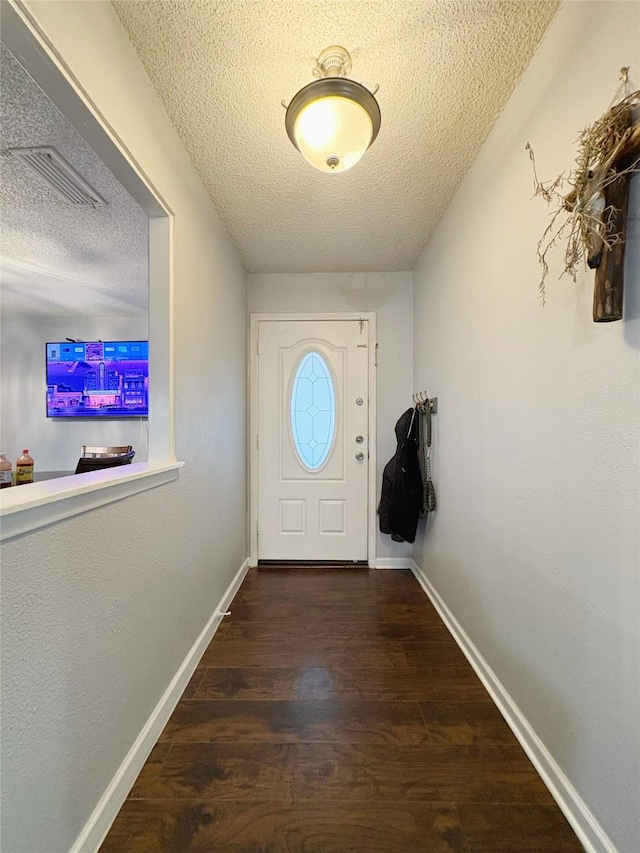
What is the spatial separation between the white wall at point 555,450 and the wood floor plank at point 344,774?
7.6 inches

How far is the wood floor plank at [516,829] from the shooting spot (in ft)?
3.14

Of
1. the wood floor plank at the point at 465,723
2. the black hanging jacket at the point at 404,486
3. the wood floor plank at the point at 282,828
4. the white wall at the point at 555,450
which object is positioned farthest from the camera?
the black hanging jacket at the point at 404,486

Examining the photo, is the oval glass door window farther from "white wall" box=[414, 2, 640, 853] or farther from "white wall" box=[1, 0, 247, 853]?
"white wall" box=[414, 2, 640, 853]

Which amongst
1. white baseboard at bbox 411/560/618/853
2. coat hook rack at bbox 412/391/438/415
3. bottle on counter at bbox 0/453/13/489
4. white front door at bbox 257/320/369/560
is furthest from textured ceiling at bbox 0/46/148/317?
white baseboard at bbox 411/560/618/853

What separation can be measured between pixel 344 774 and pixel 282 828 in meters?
0.24

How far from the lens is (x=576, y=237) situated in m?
0.92

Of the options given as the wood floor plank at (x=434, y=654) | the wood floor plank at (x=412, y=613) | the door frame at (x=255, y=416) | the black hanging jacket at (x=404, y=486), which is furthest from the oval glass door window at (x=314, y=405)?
the wood floor plank at (x=434, y=654)

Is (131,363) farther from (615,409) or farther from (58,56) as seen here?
(615,409)

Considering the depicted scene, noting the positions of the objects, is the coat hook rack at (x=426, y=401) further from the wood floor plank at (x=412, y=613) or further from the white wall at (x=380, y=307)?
the wood floor plank at (x=412, y=613)

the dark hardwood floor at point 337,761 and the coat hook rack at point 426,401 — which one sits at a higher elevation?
the coat hook rack at point 426,401

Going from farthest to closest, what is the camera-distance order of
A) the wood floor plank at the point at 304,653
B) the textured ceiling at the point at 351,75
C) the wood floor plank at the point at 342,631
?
the wood floor plank at the point at 342,631 → the wood floor plank at the point at 304,653 → the textured ceiling at the point at 351,75

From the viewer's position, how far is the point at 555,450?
1090 millimetres

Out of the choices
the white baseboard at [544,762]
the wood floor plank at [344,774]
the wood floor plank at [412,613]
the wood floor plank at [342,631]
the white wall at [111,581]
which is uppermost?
the white wall at [111,581]

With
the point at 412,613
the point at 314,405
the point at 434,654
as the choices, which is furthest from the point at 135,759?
the point at 314,405
